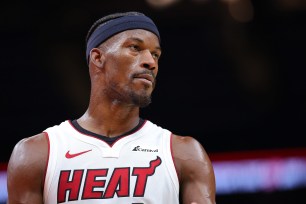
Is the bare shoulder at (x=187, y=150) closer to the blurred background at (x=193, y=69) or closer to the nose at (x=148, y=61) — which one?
the nose at (x=148, y=61)

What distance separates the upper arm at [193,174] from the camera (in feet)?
13.5

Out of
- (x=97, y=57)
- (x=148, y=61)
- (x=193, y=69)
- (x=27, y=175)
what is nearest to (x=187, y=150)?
(x=148, y=61)

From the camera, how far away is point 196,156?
4.26 metres

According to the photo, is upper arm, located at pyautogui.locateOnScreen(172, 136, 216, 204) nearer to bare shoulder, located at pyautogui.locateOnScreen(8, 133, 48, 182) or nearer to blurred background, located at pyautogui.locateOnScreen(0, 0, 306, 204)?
bare shoulder, located at pyautogui.locateOnScreen(8, 133, 48, 182)

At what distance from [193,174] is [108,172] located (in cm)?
55

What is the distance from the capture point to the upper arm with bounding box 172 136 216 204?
4109 mm

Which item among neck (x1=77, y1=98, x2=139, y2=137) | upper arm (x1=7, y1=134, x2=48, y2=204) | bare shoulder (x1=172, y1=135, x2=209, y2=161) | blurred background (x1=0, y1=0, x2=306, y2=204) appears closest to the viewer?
upper arm (x1=7, y1=134, x2=48, y2=204)

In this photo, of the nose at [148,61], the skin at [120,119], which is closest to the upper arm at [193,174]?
the skin at [120,119]

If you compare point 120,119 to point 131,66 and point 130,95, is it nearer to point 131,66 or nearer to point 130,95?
point 130,95

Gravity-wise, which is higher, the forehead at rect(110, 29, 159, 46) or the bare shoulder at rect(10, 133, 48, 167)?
the forehead at rect(110, 29, 159, 46)

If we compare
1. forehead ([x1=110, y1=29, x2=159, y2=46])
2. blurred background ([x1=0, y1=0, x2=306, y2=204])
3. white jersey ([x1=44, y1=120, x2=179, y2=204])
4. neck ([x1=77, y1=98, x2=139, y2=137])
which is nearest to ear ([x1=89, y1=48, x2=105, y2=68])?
forehead ([x1=110, y1=29, x2=159, y2=46])

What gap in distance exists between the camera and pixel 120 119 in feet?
14.7

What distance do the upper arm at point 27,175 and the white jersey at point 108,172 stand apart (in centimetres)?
5

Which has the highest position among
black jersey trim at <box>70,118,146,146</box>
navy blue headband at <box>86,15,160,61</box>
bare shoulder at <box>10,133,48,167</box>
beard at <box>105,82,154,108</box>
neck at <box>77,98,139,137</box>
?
navy blue headband at <box>86,15,160,61</box>
